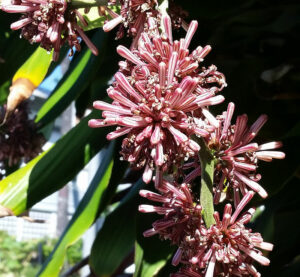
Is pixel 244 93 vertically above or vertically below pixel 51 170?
above

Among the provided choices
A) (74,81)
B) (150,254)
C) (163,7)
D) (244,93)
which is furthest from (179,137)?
(74,81)

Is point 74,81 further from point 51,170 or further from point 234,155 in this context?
point 234,155

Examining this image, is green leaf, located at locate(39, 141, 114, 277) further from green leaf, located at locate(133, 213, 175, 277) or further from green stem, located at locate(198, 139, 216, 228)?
green stem, located at locate(198, 139, 216, 228)

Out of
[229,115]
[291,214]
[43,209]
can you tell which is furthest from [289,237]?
[43,209]

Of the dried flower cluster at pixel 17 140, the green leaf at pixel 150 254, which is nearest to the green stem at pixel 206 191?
the green leaf at pixel 150 254

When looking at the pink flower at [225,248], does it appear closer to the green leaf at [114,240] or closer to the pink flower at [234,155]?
the pink flower at [234,155]

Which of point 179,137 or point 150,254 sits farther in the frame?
point 150,254
